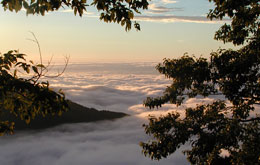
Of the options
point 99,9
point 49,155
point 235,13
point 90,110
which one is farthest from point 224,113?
point 49,155

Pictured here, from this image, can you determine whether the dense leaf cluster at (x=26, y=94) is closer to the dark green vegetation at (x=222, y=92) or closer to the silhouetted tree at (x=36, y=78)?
the silhouetted tree at (x=36, y=78)

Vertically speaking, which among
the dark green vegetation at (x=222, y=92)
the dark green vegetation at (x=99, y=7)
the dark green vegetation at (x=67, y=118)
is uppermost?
the dark green vegetation at (x=99, y=7)

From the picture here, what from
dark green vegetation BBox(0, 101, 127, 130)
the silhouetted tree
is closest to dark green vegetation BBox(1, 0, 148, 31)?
the silhouetted tree

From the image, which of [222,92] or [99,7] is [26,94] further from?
[222,92]

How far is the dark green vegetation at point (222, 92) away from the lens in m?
11.2

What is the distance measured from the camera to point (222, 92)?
12.3 m

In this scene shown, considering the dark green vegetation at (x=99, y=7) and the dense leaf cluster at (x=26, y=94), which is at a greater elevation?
the dark green vegetation at (x=99, y=7)

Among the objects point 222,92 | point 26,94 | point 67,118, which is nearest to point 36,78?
point 26,94

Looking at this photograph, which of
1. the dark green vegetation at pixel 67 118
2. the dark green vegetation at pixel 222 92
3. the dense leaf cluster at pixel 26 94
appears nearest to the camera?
the dense leaf cluster at pixel 26 94


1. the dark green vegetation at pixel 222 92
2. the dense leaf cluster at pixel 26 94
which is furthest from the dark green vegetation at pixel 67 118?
the dense leaf cluster at pixel 26 94

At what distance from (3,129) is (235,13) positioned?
34.4 feet

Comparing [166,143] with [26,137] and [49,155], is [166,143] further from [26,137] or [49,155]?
[49,155]

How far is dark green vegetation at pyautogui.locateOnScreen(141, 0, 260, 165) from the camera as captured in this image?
36.9 feet

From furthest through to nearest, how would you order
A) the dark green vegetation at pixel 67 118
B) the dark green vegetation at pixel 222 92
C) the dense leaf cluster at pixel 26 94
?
the dark green vegetation at pixel 67 118 < the dark green vegetation at pixel 222 92 < the dense leaf cluster at pixel 26 94
